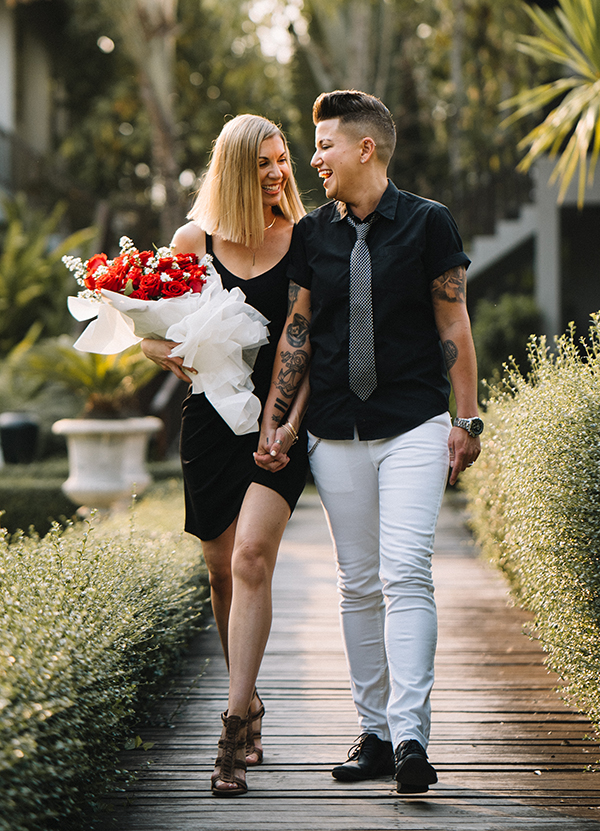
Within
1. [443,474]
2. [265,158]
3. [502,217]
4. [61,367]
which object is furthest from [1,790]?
[502,217]

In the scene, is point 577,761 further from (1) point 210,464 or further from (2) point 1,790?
(2) point 1,790

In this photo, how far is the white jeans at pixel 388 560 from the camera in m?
2.88

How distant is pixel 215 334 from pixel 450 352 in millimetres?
797

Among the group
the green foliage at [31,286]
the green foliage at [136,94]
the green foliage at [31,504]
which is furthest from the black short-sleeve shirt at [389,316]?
the green foliage at [136,94]

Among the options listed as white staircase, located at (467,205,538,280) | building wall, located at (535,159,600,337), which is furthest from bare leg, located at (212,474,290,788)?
white staircase, located at (467,205,538,280)

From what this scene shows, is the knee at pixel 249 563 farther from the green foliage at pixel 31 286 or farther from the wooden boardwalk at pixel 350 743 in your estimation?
the green foliage at pixel 31 286

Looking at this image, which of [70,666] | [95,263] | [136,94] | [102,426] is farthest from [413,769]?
[136,94]

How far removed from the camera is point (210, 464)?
330 cm

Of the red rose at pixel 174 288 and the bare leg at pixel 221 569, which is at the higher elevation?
the red rose at pixel 174 288

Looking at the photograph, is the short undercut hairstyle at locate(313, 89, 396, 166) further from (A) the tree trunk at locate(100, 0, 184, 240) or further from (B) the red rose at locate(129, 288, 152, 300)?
(A) the tree trunk at locate(100, 0, 184, 240)

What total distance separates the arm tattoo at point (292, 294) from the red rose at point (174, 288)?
1.18 ft

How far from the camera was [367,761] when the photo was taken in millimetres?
3053

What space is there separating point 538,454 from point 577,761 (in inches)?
42.8

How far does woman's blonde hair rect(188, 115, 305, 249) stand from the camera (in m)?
3.27
